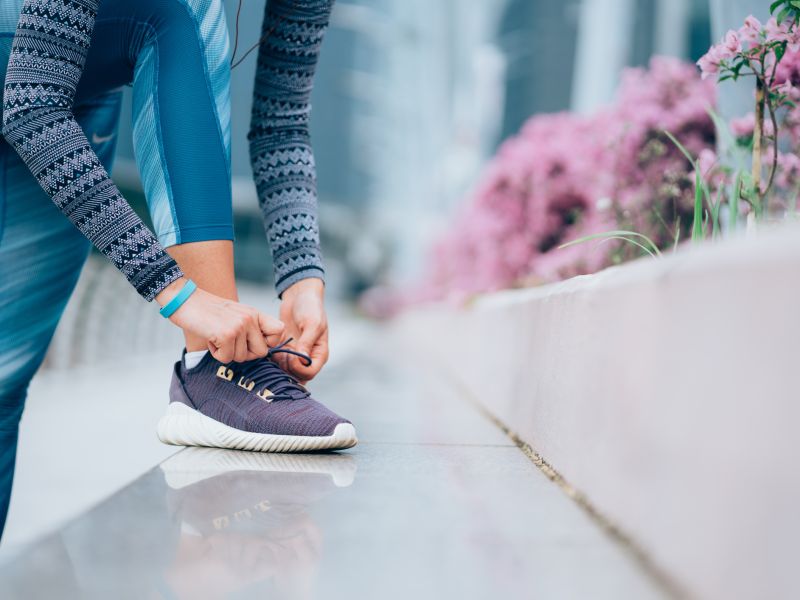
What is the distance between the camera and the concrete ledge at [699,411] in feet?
1.59

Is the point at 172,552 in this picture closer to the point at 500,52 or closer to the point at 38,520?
the point at 38,520

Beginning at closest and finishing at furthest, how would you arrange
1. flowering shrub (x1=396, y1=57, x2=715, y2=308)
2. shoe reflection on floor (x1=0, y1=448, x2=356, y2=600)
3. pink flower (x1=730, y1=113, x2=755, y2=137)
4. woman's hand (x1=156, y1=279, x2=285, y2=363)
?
shoe reflection on floor (x1=0, y1=448, x2=356, y2=600)
woman's hand (x1=156, y1=279, x2=285, y2=363)
pink flower (x1=730, y1=113, x2=755, y2=137)
flowering shrub (x1=396, y1=57, x2=715, y2=308)

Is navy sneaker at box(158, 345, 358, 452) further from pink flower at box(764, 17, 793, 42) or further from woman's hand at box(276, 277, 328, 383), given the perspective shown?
pink flower at box(764, 17, 793, 42)

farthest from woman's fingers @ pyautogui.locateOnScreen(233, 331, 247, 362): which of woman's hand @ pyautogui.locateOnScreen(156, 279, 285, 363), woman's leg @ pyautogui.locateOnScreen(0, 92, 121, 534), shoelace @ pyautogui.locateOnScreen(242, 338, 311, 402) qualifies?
woman's leg @ pyautogui.locateOnScreen(0, 92, 121, 534)

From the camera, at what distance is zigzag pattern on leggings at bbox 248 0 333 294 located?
138 cm

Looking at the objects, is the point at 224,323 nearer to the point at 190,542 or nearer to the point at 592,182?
the point at 190,542

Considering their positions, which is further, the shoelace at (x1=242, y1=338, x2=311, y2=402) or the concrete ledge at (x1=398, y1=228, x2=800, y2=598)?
the shoelace at (x1=242, y1=338, x2=311, y2=402)

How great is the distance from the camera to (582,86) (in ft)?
20.0

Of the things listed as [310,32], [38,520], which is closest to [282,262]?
[310,32]

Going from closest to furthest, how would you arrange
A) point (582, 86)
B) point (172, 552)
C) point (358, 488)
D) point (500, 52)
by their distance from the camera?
point (172, 552) → point (358, 488) → point (582, 86) → point (500, 52)

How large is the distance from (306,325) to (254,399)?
0.16m

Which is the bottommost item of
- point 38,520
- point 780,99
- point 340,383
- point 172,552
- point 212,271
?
point 38,520

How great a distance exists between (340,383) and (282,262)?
144 cm

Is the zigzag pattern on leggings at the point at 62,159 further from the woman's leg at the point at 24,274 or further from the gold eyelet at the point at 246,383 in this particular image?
the woman's leg at the point at 24,274
